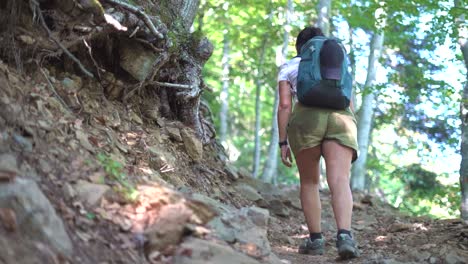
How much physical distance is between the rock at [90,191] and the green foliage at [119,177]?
0.32ft

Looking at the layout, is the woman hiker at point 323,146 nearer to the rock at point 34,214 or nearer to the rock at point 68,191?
the rock at point 68,191

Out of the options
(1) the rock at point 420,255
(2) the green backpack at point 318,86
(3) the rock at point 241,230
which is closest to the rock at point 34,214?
(3) the rock at point 241,230

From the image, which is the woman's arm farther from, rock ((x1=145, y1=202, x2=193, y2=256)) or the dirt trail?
rock ((x1=145, y1=202, x2=193, y2=256))

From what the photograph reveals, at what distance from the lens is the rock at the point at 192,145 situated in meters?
6.06

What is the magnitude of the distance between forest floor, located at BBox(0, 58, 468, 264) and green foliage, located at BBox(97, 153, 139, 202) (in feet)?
0.15

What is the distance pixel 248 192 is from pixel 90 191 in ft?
13.3

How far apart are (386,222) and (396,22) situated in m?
4.95

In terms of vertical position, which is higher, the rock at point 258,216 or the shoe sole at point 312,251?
the rock at point 258,216

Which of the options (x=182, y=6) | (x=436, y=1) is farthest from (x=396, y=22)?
(x=182, y=6)

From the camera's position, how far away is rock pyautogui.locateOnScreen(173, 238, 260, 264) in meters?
2.89

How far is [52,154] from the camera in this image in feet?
10.7

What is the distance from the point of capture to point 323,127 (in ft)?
14.8

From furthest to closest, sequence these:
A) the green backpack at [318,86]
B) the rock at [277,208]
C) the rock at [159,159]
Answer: the rock at [277,208]
the rock at [159,159]
the green backpack at [318,86]

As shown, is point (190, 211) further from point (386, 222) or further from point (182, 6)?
point (386, 222)
